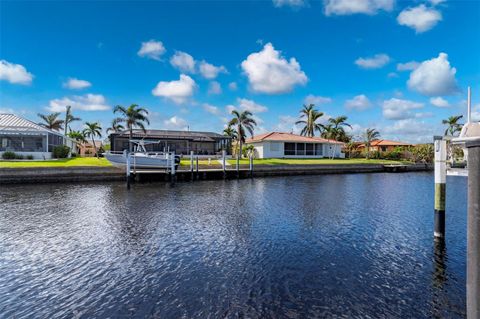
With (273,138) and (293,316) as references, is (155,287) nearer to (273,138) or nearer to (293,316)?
(293,316)

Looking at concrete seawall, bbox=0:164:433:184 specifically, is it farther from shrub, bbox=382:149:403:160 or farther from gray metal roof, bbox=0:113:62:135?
shrub, bbox=382:149:403:160

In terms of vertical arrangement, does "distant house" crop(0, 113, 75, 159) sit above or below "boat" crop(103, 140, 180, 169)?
above

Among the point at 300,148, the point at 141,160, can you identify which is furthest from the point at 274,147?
the point at 141,160

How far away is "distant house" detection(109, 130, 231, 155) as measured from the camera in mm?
43344

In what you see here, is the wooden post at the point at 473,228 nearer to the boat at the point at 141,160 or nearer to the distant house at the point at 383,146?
the boat at the point at 141,160

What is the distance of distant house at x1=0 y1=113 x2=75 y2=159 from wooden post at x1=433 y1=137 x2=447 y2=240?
126 ft

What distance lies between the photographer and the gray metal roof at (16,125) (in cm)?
3468

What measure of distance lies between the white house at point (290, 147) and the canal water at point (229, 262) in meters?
32.1

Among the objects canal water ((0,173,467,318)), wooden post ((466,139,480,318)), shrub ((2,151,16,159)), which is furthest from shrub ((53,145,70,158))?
wooden post ((466,139,480,318))

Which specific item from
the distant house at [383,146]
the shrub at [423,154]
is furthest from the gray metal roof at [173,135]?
the distant house at [383,146]

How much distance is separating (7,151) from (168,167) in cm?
1925

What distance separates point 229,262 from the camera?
8.75m

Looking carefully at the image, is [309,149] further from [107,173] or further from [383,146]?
[107,173]

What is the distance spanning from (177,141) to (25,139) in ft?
62.5
